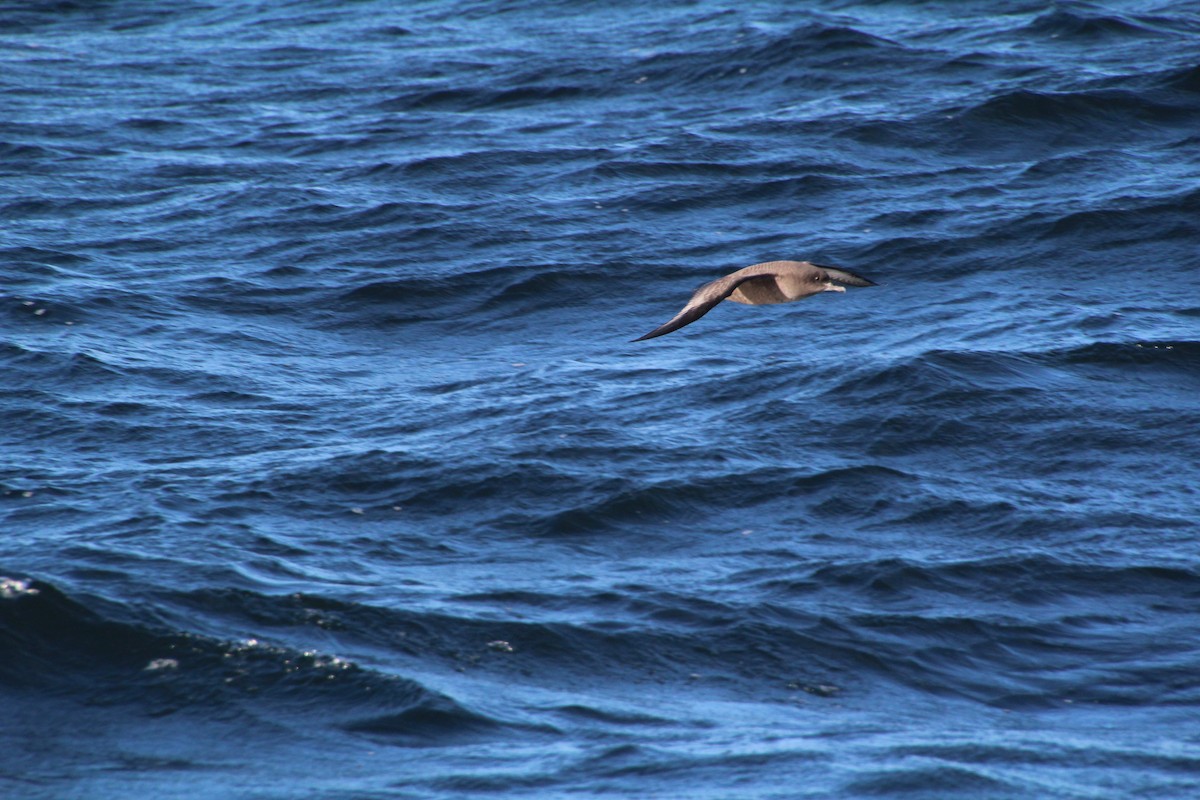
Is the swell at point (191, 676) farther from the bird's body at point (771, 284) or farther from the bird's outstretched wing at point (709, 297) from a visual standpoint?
the bird's body at point (771, 284)

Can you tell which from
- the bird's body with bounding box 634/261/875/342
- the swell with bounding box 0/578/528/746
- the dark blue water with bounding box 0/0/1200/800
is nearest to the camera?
the dark blue water with bounding box 0/0/1200/800

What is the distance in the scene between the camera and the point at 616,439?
43.6 ft

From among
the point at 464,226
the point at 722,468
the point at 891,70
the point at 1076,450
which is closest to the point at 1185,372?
the point at 1076,450

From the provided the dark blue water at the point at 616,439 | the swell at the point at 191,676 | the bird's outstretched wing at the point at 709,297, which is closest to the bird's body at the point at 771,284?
the bird's outstretched wing at the point at 709,297

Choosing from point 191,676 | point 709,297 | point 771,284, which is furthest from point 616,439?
point 191,676

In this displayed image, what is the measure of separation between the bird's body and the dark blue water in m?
1.99

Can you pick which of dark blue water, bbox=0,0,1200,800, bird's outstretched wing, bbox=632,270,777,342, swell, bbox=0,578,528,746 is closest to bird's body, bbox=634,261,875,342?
bird's outstretched wing, bbox=632,270,777,342

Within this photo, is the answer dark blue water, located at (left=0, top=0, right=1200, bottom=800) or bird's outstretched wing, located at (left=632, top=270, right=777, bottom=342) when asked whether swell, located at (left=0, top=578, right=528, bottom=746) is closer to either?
dark blue water, located at (left=0, top=0, right=1200, bottom=800)

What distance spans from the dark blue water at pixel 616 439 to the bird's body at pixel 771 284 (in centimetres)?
199

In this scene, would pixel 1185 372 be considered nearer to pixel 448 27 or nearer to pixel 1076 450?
pixel 1076 450

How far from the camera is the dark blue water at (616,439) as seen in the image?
32.0ft

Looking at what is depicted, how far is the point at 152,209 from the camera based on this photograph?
19688 mm

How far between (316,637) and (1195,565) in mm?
5855

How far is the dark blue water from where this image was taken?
384 inches
